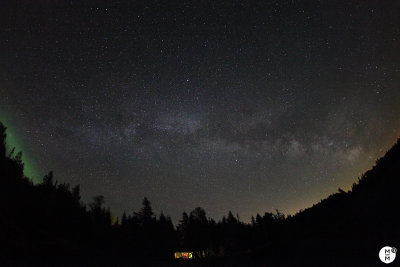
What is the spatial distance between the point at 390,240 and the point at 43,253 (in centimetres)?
3871

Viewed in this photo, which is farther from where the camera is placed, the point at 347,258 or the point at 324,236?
the point at 324,236

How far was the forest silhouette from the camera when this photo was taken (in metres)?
31.5

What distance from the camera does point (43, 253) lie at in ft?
94.9

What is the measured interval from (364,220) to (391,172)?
42.1 feet

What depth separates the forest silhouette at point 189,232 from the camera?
31.5 meters

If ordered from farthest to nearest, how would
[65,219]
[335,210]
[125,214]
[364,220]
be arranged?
1. [125,214]
2. [335,210]
3. [65,219]
4. [364,220]

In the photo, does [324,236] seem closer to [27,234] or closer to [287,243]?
[287,243]

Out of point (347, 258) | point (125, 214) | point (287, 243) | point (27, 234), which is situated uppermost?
point (125, 214)

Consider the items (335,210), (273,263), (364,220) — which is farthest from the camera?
(335,210)

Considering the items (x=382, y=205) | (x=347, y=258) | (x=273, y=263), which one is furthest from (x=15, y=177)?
(x=382, y=205)

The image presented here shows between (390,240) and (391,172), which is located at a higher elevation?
(391,172)

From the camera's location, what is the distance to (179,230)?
82.8 metres

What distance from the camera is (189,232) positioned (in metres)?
73.6

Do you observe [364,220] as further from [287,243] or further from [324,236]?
[287,243]
